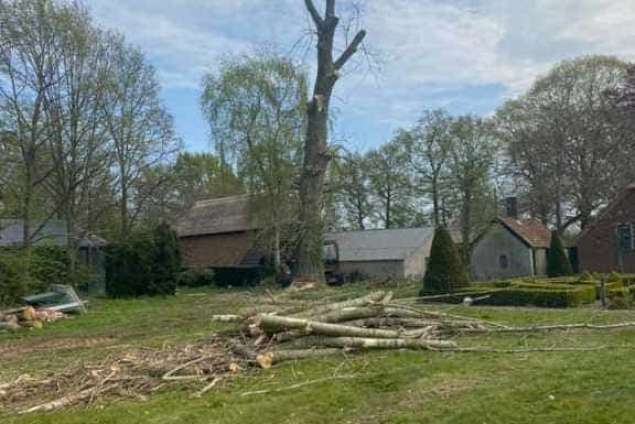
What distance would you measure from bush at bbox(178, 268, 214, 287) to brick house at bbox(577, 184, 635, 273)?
2132cm

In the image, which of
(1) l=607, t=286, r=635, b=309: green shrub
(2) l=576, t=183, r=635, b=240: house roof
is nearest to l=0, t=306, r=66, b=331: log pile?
(1) l=607, t=286, r=635, b=309: green shrub

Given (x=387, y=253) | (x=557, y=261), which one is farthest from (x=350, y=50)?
(x=387, y=253)

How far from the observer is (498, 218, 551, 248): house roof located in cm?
4200

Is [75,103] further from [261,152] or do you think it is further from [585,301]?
[585,301]

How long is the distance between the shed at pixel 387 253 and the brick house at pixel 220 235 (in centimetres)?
479

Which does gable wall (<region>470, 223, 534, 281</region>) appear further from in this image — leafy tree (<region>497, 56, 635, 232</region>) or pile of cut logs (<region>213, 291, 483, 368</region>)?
pile of cut logs (<region>213, 291, 483, 368</region>)

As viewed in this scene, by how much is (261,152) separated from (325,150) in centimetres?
1393

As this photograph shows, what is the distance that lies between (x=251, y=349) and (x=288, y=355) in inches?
19.9

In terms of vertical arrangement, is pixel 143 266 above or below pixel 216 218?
below

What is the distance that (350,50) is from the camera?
22578 millimetres

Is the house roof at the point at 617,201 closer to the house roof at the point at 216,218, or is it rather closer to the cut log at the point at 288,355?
the house roof at the point at 216,218

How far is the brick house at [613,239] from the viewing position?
3484 cm

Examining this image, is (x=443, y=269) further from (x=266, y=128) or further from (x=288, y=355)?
(x=266, y=128)

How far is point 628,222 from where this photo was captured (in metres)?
35.0
